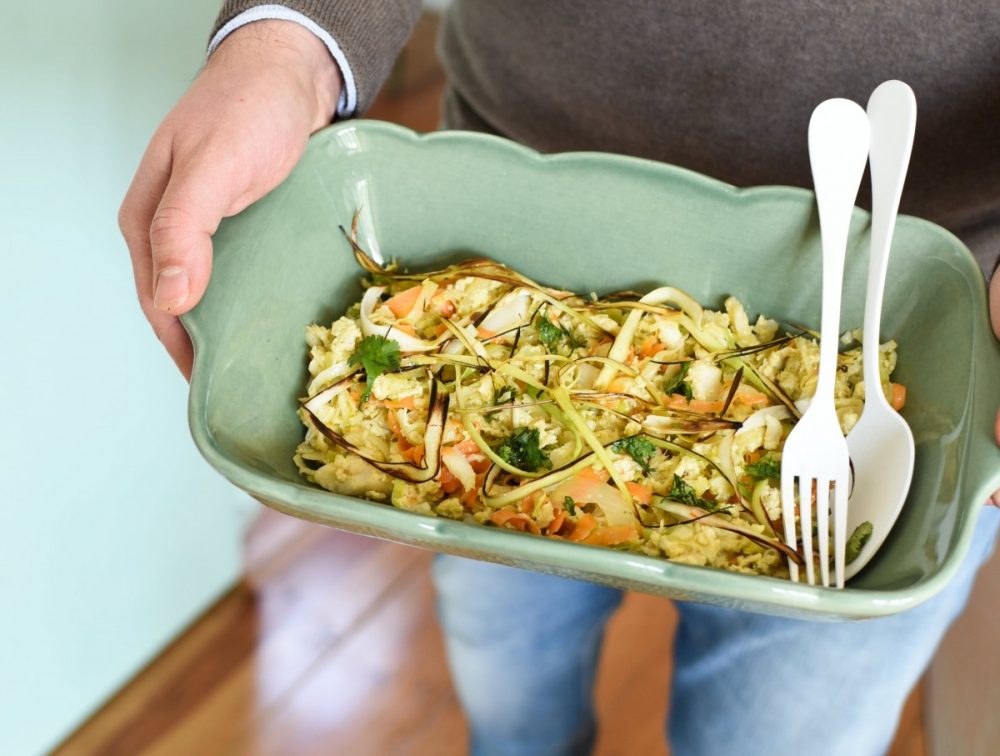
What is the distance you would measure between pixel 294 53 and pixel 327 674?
1117mm

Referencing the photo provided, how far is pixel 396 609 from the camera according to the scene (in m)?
1.70

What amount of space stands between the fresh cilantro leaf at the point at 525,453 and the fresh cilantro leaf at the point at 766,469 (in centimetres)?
15

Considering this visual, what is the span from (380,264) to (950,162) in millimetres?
505

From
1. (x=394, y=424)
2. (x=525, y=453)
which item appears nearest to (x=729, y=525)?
(x=525, y=453)

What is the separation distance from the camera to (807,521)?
2.21ft

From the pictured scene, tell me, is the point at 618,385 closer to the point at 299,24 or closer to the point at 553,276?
the point at 553,276

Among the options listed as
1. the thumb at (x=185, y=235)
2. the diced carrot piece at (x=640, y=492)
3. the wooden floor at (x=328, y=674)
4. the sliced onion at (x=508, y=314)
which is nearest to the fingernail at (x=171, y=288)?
the thumb at (x=185, y=235)

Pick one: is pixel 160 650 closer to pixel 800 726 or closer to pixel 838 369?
pixel 800 726

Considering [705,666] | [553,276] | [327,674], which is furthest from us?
[327,674]

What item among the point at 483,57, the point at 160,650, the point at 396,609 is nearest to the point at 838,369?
the point at 483,57

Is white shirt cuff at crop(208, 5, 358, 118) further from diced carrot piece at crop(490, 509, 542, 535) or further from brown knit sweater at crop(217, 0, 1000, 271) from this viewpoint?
diced carrot piece at crop(490, 509, 542, 535)

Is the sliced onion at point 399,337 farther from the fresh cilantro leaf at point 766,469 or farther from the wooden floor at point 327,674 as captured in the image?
the wooden floor at point 327,674

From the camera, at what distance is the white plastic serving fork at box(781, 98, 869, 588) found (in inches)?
26.4

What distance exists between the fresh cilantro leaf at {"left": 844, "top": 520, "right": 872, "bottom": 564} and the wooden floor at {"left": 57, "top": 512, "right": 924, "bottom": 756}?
3.29ft
